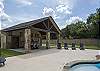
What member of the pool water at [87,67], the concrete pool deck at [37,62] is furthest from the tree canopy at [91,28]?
the pool water at [87,67]

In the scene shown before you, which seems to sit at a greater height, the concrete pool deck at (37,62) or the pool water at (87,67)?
the concrete pool deck at (37,62)

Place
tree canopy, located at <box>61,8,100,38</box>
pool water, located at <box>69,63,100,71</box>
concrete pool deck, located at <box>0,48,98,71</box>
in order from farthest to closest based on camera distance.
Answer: tree canopy, located at <box>61,8,100,38</box> < pool water, located at <box>69,63,100,71</box> < concrete pool deck, located at <box>0,48,98,71</box>

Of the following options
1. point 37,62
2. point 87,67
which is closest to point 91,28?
point 87,67

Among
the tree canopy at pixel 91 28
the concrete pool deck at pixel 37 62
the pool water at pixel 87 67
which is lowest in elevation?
the pool water at pixel 87 67

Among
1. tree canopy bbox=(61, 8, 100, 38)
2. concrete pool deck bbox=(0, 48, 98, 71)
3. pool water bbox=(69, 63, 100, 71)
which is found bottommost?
pool water bbox=(69, 63, 100, 71)

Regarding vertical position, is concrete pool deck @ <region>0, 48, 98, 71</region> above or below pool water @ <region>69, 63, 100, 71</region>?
above

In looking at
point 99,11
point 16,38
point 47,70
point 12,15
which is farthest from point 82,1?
point 99,11

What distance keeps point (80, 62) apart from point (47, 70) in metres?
3.33

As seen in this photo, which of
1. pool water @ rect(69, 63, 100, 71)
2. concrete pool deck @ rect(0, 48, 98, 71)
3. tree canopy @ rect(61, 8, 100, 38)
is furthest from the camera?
tree canopy @ rect(61, 8, 100, 38)

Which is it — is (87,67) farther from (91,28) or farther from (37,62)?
(91,28)

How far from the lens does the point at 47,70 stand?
7887mm

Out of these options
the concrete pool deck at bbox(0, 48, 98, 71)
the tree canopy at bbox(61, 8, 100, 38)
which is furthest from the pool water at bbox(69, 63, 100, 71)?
the tree canopy at bbox(61, 8, 100, 38)

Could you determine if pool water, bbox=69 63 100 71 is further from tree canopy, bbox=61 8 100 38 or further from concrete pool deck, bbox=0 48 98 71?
tree canopy, bbox=61 8 100 38

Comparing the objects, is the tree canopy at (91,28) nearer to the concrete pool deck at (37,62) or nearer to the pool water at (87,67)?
the concrete pool deck at (37,62)
